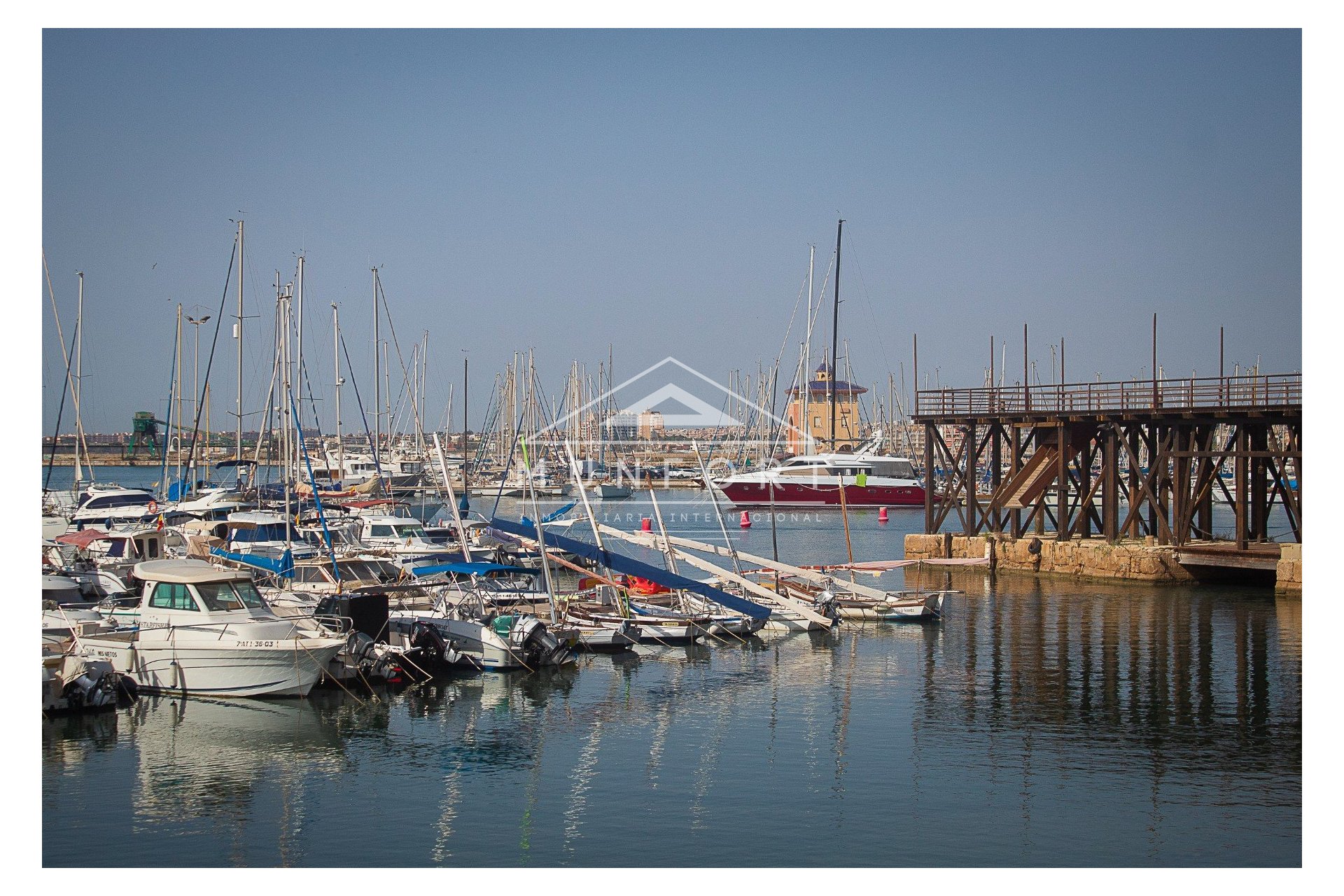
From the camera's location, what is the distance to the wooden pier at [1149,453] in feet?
116

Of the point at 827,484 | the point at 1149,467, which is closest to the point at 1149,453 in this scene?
the point at 1149,467

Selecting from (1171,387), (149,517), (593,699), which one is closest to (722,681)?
(593,699)

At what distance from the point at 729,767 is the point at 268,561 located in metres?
17.2

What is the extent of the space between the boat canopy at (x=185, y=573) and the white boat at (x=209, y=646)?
20 millimetres

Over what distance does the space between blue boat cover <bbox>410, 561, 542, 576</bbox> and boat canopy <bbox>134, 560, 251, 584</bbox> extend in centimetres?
691

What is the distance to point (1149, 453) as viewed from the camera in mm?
39469

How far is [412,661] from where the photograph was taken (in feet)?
79.9

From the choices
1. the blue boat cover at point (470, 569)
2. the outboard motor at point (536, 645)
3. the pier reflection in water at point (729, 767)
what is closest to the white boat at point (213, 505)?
the blue boat cover at point (470, 569)

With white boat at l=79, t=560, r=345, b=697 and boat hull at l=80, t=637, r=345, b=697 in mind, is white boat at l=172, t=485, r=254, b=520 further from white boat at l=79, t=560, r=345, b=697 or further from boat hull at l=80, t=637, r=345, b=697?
boat hull at l=80, t=637, r=345, b=697

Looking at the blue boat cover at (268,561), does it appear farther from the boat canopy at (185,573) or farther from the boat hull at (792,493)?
the boat hull at (792,493)

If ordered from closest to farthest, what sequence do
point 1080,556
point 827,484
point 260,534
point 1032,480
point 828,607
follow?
Answer: point 828,607 < point 260,534 < point 1080,556 < point 1032,480 < point 827,484

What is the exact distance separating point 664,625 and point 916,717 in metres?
8.28

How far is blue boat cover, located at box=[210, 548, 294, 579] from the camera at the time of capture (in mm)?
29766

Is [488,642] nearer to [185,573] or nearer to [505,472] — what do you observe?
[185,573]
